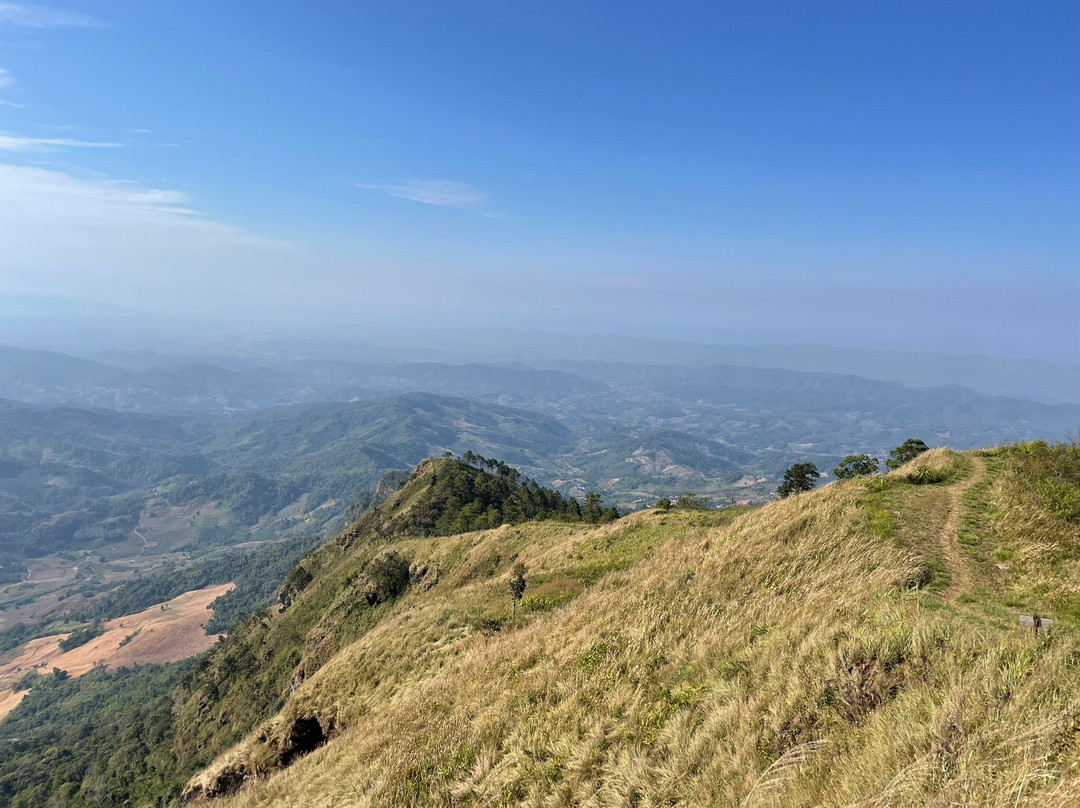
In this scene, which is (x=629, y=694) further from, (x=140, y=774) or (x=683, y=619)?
(x=140, y=774)

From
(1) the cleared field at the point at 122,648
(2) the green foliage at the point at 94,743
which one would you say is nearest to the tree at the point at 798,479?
(2) the green foliage at the point at 94,743

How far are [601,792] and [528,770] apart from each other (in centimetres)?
192

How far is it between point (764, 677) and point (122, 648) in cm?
22525

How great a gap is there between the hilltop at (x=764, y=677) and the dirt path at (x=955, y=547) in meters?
0.08

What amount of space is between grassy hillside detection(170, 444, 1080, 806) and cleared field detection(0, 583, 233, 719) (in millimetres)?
186914

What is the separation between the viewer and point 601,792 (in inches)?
342

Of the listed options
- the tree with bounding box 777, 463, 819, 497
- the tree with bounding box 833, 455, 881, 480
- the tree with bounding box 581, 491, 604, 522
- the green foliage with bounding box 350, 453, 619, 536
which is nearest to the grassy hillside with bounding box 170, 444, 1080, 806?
the tree with bounding box 833, 455, 881, 480

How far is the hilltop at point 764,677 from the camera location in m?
6.86

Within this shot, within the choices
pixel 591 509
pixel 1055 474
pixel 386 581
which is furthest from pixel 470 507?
pixel 1055 474

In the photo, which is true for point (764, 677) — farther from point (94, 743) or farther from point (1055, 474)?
point (94, 743)

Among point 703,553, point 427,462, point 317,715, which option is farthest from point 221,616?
point 703,553

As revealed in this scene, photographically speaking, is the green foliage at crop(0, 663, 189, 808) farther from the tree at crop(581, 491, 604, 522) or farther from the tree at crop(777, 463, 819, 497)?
the tree at crop(777, 463, 819, 497)

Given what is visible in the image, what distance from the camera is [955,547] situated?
606 inches

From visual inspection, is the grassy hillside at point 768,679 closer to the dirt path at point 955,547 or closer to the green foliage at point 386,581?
the dirt path at point 955,547
